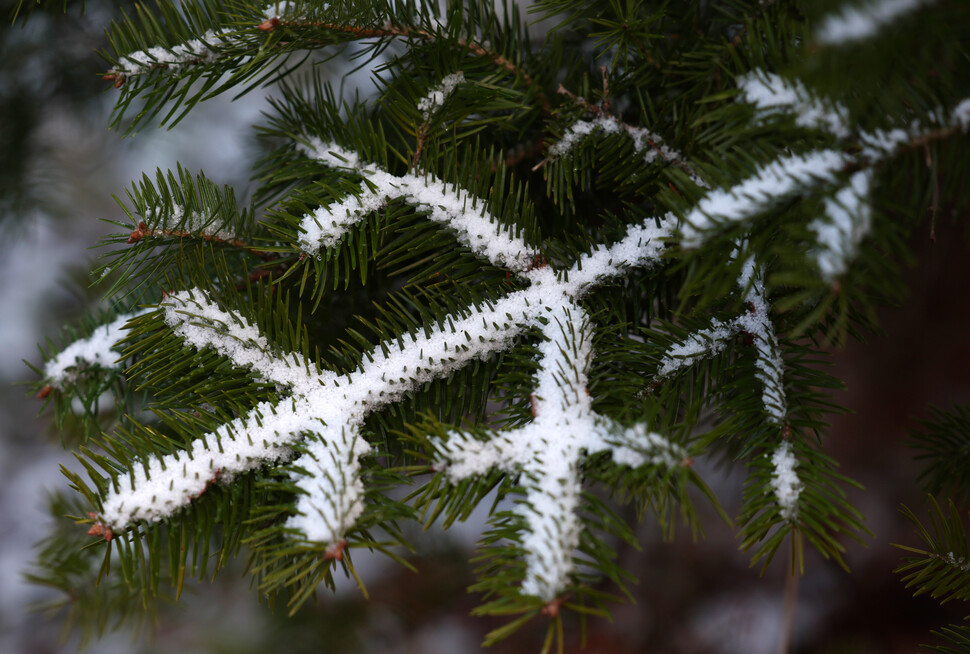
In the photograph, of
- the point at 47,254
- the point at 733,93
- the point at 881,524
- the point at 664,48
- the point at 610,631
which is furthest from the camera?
the point at 47,254

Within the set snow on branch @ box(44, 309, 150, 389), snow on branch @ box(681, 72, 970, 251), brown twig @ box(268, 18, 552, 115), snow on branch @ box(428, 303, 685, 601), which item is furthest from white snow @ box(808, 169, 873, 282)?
snow on branch @ box(44, 309, 150, 389)

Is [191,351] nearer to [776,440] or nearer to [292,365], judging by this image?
[292,365]

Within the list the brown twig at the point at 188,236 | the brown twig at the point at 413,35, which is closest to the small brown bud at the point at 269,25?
the brown twig at the point at 413,35

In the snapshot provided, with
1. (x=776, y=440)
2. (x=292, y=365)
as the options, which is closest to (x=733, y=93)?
(x=776, y=440)

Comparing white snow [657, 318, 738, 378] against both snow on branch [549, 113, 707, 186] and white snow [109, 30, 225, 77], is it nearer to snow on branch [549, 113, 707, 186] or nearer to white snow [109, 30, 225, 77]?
snow on branch [549, 113, 707, 186]

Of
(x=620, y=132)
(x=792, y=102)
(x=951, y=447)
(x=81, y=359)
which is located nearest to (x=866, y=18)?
(x=792, y=102)

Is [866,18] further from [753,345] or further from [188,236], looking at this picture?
[188,236]
